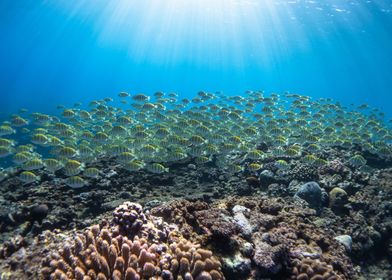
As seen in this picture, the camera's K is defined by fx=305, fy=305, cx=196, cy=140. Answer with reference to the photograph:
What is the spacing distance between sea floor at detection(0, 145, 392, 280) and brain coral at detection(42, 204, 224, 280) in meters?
0.04

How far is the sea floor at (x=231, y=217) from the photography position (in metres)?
4.88

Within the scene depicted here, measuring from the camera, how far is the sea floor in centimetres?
488

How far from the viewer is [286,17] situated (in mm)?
49688

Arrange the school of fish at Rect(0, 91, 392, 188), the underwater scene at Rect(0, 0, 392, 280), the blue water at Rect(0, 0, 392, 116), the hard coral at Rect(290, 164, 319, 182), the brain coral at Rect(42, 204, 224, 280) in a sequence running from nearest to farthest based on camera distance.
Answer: the brain coral at Rect(42, 204, 224, 280), the underwater scene at Rect(0, 0, 392, 280), the school of fish at Rect(0, 91, 392, 188), the hard coral at Rect(290, 164, 319, 182), the blue water at Rect(0, 0, 392, 116)

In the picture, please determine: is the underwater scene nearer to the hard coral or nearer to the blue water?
the hard coral

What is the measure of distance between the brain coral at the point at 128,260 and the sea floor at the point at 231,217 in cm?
4

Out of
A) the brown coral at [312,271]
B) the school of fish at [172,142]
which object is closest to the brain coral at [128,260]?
the brown coral at [312,271]

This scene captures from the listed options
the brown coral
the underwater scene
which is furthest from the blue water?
the brown coral

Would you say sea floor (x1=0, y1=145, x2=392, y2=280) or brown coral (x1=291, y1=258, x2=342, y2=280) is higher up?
sea floor (x1=0, y1=145, x2=392, y2=280)

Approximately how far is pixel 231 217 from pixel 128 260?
227 centimetres

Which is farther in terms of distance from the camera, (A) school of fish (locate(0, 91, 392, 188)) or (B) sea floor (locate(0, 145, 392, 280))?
(A) school of fish (locate(0, 91, 392, 188))

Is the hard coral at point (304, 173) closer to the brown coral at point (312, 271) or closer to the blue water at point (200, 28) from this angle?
the brown coral at point (312, 271)

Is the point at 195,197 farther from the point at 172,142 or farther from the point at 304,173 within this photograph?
the point at 304,173

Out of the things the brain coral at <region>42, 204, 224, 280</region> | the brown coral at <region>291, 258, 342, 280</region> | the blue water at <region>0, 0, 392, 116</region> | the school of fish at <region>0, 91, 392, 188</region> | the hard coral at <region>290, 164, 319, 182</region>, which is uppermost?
the blue water at <region>0, 0, 392, 116</region>
